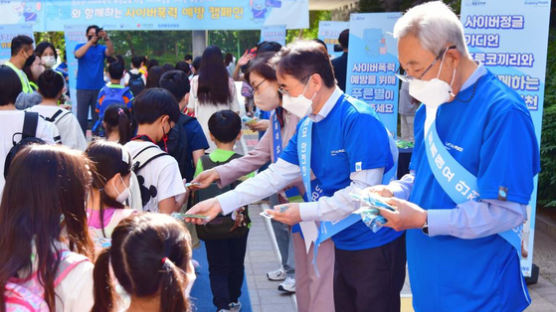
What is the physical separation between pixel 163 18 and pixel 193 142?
25.6 feet

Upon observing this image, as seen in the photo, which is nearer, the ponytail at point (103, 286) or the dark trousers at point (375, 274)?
the ponytail at point (103, 286)

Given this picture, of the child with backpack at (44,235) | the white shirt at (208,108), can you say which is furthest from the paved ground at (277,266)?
the child with backpack at (44,235)

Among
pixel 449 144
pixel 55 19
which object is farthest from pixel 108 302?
pixel 55 19

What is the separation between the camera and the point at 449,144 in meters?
2.62

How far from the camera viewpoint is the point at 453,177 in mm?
2545

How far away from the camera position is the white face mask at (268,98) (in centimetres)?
479

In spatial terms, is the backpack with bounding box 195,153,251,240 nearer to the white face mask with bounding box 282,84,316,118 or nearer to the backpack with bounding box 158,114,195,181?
the backpack with bounding box 158,114,195,181

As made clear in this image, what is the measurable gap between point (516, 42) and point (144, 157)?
3177 millimetres

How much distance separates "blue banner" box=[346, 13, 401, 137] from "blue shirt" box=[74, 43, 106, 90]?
17.5ft

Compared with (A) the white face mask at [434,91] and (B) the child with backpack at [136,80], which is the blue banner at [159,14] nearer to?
(B) the child with backpack at [136,80]

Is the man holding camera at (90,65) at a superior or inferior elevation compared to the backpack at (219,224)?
superior

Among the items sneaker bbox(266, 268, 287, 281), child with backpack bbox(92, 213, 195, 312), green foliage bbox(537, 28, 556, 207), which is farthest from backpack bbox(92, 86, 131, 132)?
child with backpack bbox(92, 213, 195, 312)

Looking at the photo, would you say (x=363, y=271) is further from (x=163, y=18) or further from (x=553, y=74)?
(x=163, y=18)

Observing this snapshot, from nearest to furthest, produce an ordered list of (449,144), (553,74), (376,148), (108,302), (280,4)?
(108,302), (449,144), (376,148), (553,74), (280,4)
